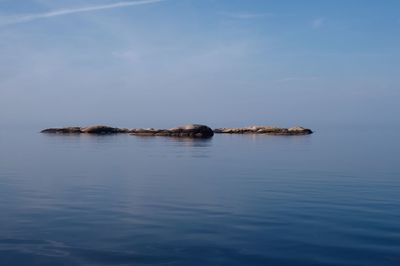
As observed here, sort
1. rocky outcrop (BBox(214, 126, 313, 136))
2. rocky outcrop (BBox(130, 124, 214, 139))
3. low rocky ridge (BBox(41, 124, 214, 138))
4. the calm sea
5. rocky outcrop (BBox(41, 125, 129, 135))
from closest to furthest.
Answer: the calm sea → rocky outcrop (BBox(130, 124, 214, 139)) → low rocky ridge (BBox(41, 124, 214, 138)) → rocky outcrop (BBox(214, 126, 313, 136)) → rocky outcrop (BBox(41, 125, 129, 135))

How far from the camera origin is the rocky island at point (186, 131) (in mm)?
96375

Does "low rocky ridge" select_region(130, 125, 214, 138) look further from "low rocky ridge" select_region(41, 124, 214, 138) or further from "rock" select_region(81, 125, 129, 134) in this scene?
"rock" select_region(81, 125, 129, 134)

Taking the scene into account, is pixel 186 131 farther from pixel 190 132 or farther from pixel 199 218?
pixel 199 218

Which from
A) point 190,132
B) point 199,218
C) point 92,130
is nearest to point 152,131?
point 190,132

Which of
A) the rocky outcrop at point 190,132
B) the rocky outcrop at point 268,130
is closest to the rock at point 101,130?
Answer: the rocky outcrop at point 190,132

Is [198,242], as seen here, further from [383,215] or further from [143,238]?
[383,215]

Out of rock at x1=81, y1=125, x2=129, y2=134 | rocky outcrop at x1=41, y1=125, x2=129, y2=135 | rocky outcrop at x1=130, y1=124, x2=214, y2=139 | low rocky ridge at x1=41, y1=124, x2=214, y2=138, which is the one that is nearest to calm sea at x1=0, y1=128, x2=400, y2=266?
rocky outcrop at x1=130, y1=124, x2=214, y2=139

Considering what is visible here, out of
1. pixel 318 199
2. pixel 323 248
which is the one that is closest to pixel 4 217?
pixel 323 248

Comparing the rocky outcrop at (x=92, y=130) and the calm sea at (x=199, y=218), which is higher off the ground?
the rocky outcrop at (x=92, y=130)

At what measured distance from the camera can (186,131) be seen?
317 feet

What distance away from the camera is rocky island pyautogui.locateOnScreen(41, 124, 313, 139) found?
96375mm

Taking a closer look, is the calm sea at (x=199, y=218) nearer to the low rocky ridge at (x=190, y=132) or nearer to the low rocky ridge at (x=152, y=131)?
the low rocky ridge at (x=190, y=132)

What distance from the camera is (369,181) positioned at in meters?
28.0

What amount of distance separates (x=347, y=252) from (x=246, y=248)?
2546 millimetres
